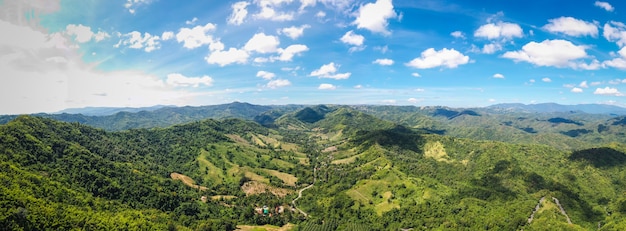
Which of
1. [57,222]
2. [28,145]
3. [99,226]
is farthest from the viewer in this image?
[28,145]

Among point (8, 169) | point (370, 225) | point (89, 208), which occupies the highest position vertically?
point (8, 169)

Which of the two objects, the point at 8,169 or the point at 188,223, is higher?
the point at 8,169

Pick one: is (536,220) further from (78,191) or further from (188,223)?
(78,191)

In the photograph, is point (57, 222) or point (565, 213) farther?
point (565, 213)

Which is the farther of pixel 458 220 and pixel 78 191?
pixel 458 220

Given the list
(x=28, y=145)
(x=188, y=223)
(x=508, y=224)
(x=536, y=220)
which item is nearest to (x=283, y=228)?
(x=188, y=223)

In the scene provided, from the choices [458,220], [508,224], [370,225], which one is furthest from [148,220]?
[508,224]

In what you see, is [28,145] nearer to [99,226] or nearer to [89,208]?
[89,208]

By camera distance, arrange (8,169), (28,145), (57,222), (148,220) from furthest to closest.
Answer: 1. (28,145)
2. (148,220)
3. (8,169)
4. (57,222)

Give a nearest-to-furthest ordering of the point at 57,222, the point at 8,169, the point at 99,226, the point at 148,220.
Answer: the point at 57,222, the point at 99,226, the point at 8,169, the point at 148,220
